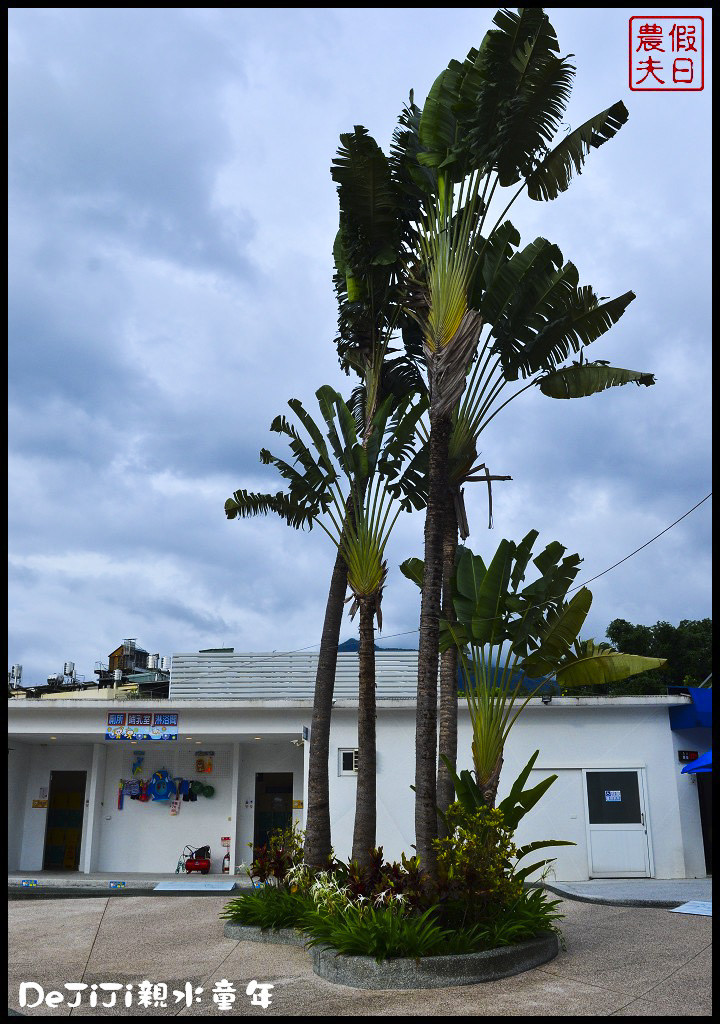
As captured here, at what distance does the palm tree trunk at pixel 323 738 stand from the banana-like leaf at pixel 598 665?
10.9 feet

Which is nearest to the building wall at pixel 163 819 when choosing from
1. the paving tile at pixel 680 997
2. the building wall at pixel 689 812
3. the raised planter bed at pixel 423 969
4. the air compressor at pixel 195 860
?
the air compressor at pixel 195 860

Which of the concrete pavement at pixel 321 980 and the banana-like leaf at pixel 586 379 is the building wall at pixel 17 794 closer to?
the concrete pavement at pixel 321 980

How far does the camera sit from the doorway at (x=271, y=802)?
20266 mm

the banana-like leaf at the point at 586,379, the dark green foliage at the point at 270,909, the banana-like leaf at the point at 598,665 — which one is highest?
the banana-like leaf at the point at 586,379

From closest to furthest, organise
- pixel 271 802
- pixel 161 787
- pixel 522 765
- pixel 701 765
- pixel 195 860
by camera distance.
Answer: pixel 701 765
pixel 522 765
pixel 195 860
pixel 161 787
pixel 271 802

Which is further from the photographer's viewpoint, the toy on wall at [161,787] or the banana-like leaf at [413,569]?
the toy on wall at [161,787]

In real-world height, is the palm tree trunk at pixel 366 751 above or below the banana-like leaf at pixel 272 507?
below

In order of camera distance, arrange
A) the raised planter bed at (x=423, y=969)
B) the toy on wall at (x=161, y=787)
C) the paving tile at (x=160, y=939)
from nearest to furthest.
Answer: the raised planter bed at (x=423, y=969) < the paving tile at (x=160, y=939) < the toy on wall at (x=161, y=787)

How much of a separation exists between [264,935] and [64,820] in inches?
505

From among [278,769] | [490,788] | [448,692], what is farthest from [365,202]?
[278,769]

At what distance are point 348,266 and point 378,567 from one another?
4642 mm

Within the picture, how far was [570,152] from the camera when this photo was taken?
36.6 ft

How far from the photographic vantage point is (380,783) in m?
16.9

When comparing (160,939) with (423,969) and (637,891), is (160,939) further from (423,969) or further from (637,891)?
(637,891)
